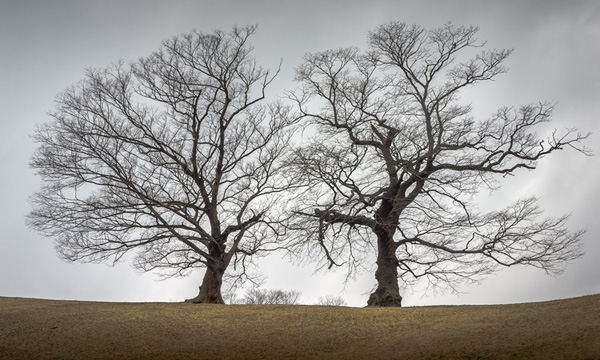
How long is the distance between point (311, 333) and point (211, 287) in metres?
8.73

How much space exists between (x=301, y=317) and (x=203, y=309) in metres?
3.52

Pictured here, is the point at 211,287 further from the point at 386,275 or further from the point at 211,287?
the point at 386,275

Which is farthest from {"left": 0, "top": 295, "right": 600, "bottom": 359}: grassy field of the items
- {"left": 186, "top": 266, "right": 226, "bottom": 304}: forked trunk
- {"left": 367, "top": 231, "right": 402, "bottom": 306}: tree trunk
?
{"left": 186, "top": 266, "right": 226, "bottom": 304}: forked trunk

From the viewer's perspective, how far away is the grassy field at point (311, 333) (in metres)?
9.64

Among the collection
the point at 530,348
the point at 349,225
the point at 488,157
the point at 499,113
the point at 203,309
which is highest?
the point at 499,113

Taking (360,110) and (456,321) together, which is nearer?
(456,321)

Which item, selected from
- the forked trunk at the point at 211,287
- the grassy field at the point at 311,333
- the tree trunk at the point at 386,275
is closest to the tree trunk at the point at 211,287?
the forked trunk at the point at 211,287

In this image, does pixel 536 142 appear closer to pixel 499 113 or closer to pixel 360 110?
pixel 499 113

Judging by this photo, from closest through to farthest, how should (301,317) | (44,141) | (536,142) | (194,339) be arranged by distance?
1. (194,339)
2. (301,317)
3. (536,142)
4. (44,141)

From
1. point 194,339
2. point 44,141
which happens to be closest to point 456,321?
point 194,339

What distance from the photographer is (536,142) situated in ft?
60.3

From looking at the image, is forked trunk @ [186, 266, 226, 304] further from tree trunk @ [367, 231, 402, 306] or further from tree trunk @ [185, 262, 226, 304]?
tree trunk @ [367, 231, 402, 306]

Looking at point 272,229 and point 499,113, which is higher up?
point 499,113

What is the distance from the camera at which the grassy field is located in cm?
964
